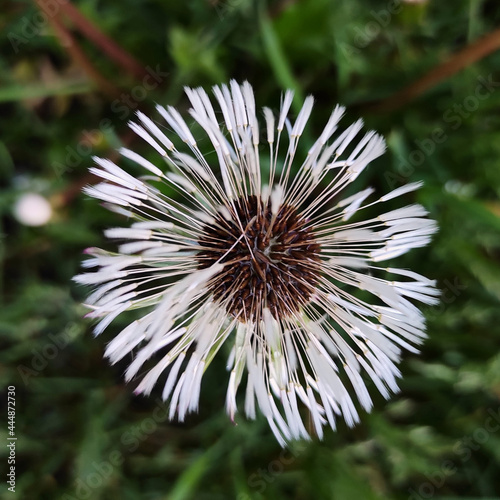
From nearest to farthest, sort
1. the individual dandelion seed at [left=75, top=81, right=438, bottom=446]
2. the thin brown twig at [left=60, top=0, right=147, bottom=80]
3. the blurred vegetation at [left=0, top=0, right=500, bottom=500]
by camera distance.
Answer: the individual dandelion seed at [left=75, top=81, right=438, bottom=446], the thin brown twig at [left=60, top=0, right=147, bottom=80], the blurred vegetation at [left=0, top=0, right=500, bottom=500]

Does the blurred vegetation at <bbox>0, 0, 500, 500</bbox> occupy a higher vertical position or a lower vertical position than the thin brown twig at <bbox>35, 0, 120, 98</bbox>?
lower

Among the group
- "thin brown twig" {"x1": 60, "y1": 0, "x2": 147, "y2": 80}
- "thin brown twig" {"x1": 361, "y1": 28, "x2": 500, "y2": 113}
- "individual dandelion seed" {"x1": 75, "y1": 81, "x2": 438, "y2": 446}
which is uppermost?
"thin brown twig" {"x1": 60, "y1": 0, "x2": 147, "y2": 80}

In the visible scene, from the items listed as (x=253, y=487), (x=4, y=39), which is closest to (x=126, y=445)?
(x=253, y=487)

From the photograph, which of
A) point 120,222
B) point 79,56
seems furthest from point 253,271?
point 79,56

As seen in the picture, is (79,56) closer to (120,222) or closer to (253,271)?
(120,222)

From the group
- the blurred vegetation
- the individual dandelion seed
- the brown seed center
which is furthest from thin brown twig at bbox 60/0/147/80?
the brown seed center

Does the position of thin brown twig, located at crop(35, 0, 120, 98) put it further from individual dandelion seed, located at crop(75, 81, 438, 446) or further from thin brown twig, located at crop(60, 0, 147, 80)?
individual dandelion seed, located at crop(75, 81, 438, 446)

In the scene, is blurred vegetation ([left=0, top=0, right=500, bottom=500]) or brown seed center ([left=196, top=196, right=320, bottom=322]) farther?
blurred vegetation ([left=0, top=0, right=500, bottom=500])

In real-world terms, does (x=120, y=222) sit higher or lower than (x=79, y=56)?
lower
